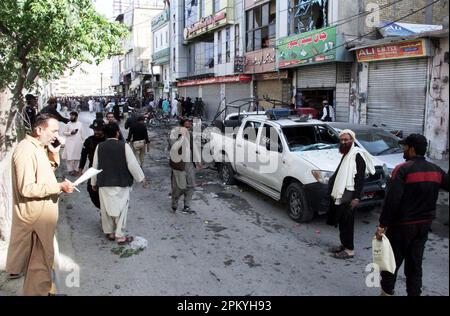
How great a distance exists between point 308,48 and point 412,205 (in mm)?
12876

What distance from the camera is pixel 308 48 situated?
15469mm

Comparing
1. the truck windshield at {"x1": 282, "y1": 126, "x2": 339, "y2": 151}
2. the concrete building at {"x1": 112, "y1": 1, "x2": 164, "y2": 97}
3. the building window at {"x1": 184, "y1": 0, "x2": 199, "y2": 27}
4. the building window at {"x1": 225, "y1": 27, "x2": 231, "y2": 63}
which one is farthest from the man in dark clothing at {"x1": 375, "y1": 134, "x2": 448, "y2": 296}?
the concrete building at {"x1": 112, "y1": 1, "x2": 164, "y2": 97}

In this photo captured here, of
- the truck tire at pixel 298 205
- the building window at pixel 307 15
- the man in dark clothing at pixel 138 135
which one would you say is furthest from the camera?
the building window at pixel 307 15

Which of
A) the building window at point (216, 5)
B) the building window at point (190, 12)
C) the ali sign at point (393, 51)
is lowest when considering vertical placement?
the ali sign at point (393, 51)

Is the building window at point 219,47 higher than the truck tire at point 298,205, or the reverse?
the building window at point 219,47

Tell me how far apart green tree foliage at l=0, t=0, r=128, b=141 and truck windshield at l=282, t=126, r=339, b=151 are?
11.0ft

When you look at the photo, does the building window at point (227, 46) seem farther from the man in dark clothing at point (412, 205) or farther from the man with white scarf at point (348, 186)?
the man in dark clothing at point (412, 205)

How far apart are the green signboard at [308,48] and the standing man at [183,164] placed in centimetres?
855

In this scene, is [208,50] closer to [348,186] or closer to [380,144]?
[380,144]

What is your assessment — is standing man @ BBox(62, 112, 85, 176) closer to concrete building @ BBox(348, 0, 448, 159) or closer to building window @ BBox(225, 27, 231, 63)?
concrete building @ BBox(348, 0, 448, 159)

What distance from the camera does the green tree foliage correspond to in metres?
5.30

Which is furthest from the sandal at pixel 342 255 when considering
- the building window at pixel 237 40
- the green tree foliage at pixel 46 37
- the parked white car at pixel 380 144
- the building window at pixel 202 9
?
the building window at pixel 202 9

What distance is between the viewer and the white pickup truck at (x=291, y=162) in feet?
20.7
